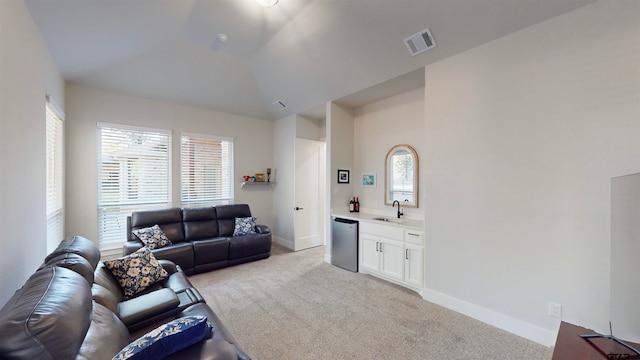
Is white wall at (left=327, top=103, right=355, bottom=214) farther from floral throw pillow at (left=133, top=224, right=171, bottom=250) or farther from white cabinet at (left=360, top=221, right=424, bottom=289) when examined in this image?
floral throw pillow at (left=133, top=224, right=171, bottom=250)

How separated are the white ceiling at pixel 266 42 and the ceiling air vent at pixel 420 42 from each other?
2.2 inches

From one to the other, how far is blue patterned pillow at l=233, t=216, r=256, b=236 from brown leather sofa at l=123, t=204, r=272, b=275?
0.30 feet

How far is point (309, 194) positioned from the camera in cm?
540

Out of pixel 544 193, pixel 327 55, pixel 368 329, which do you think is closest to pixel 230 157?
pixel 327 55

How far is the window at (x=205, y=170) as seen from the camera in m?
4.82

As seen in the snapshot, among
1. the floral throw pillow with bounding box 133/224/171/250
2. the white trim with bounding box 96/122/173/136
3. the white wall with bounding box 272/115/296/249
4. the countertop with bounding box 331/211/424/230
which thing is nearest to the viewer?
the countertop with bounding box 331/211/424/230

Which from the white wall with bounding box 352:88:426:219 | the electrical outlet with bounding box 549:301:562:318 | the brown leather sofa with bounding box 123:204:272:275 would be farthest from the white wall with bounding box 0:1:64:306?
the electrical outlet with bounding box 549:301:562:318

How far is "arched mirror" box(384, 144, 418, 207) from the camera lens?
3.83 meters

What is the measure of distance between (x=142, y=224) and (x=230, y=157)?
2043 millimetres

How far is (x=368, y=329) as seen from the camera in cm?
248

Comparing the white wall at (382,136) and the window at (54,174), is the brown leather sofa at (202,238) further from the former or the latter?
the white wall at (382,136)

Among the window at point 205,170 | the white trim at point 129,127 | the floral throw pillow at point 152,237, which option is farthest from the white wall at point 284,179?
the floral throw pillow at point 152,237

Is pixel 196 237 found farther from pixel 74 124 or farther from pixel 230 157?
pixel 74 124

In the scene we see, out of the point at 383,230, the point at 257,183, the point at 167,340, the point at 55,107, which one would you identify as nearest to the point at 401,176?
the point at 383,230
